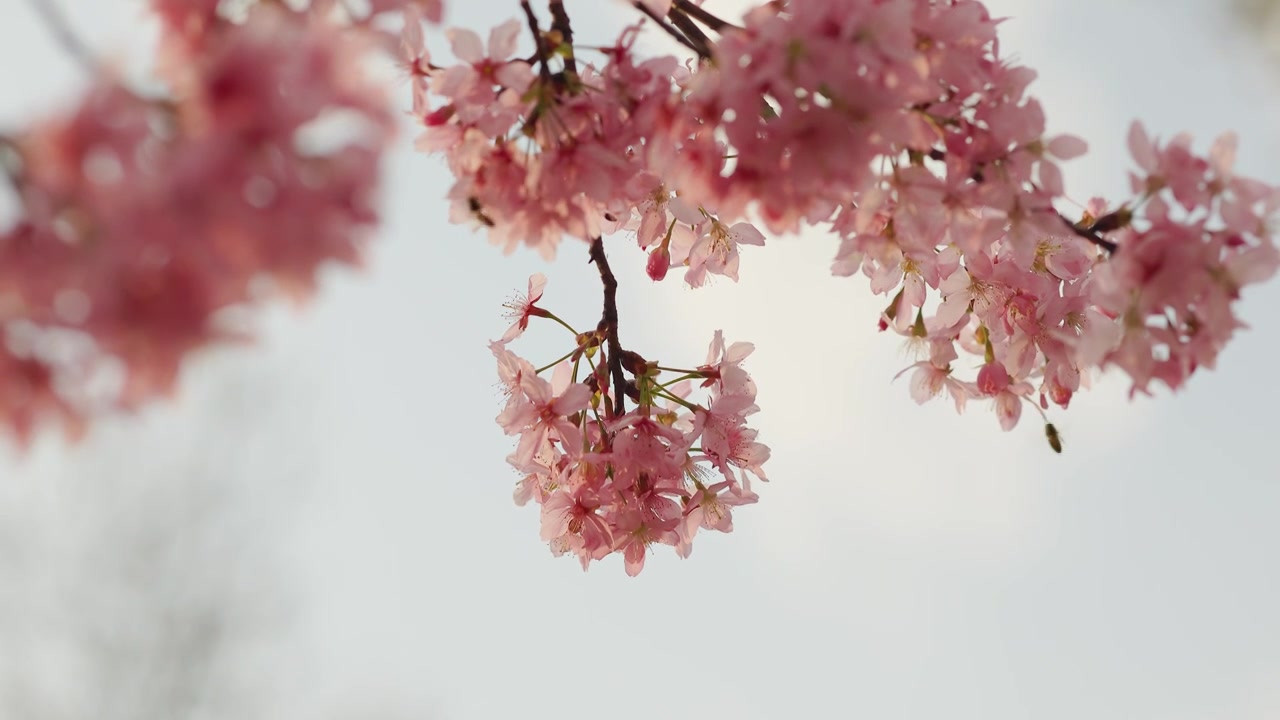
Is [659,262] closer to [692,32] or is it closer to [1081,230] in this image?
[692,32]

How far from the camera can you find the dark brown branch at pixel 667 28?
1.17m

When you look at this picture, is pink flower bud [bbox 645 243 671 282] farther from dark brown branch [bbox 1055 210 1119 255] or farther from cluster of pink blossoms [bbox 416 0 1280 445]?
dark brown branch [bbox 1055 210 1119 255]

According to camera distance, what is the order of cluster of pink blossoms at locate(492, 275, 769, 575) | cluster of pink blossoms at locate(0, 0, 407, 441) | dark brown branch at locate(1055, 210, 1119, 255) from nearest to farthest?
cluster of pink blossoms at locate(0, 0, 407, 441) → dark brown branch at locate(1055, 210, 1119, 255) → cluster of pink blossoms at locate(492, 275, 769, 575)

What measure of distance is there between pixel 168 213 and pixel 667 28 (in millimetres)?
702

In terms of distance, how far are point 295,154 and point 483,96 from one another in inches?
23.6

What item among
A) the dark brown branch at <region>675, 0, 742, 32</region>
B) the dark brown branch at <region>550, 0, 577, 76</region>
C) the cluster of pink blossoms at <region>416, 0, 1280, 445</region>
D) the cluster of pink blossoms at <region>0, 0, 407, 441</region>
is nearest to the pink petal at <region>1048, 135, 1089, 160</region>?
the cluster of pink blossoms at <region>416, 0, 1280, 445</region>

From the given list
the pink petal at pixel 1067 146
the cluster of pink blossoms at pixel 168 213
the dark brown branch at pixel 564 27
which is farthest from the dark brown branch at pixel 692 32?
the cluster of pink blossoms at pixel 168 213

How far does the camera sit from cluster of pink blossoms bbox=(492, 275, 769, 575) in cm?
149

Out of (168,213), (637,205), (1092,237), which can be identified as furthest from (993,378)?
(168,213)

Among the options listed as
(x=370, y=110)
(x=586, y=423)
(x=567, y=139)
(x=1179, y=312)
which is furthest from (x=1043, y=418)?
(x=370, y=110)

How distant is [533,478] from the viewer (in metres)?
1.60

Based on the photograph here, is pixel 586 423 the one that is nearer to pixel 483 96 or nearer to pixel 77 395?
pixel 483 96

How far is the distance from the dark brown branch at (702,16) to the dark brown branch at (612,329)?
0.33 meters

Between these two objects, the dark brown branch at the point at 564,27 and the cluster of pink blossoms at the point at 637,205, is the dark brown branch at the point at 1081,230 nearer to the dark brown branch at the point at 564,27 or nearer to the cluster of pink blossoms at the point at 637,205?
the cluster of pink blossoms at the point at 637,205
